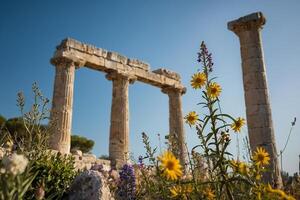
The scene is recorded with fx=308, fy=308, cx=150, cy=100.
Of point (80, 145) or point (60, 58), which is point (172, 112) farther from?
point (80, 145)

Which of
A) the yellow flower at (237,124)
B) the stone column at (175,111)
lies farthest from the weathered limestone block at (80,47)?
the yellow flower at (237,124)

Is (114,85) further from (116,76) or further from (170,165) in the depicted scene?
(170,165)

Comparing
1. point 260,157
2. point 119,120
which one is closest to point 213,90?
point 260,157

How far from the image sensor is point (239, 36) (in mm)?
12773

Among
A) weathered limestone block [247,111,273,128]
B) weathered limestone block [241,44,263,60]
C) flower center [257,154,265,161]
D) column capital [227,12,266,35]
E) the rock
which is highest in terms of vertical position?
column capital [227,12,266,35]

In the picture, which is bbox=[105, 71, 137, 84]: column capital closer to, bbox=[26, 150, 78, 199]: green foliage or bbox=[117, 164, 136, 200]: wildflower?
bbox=[26, 150, 78, 199]: green foliage

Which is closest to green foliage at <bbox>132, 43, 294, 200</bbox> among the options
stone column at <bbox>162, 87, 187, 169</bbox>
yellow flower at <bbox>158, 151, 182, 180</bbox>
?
yellow flower at <bbox>158, 151, 182, 180</bbox>

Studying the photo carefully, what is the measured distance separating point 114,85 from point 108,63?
5.21 feet

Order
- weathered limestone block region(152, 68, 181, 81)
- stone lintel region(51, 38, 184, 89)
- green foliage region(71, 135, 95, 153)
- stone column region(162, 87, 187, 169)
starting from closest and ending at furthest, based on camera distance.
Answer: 1. stone lintel region(51, 38, 184, 89)
2. stone column region(162, 87, 187, 169)
3. weathered limestone block region(152, 68, 181, 81)
4. green foliage region(71, 135, 95, 153)

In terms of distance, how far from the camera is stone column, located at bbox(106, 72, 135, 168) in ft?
62.9

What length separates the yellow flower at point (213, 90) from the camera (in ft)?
11.4

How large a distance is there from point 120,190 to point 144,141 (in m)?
1.17

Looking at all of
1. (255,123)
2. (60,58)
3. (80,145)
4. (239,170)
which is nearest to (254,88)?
(255,123)

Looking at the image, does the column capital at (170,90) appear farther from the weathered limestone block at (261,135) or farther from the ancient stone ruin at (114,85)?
the weathered limestone block at (261,135)
